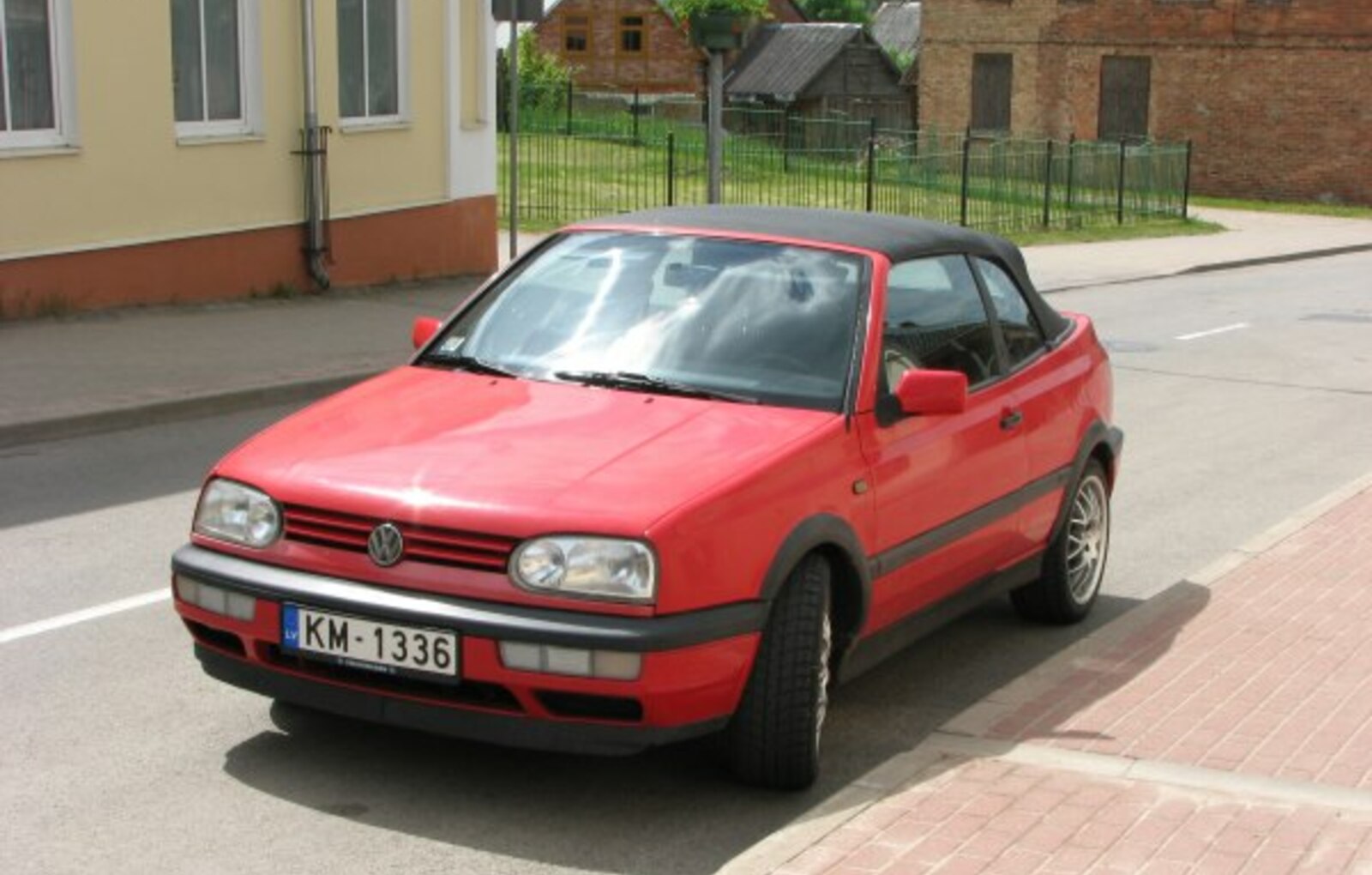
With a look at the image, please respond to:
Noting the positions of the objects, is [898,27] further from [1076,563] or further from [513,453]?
[513,453]

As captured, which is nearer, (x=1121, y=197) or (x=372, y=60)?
(x=372, y=60)

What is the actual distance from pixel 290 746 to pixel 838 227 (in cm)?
253

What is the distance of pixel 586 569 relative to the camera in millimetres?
5234

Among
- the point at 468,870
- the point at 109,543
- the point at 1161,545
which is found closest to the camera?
the point at 468,870

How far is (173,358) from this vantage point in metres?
14.2

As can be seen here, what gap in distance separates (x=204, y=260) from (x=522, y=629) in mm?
12723

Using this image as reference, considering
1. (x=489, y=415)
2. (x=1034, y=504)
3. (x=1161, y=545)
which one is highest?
(x=489, y=415)

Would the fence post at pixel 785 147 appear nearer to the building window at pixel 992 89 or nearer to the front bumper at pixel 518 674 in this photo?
the building window at pixel 992 89

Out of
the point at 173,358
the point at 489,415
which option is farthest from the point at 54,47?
the point at 489,415

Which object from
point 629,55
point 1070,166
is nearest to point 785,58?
point 629,55

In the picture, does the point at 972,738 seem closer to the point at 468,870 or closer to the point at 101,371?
the point at 468,870

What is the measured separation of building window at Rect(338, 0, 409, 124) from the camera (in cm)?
1917

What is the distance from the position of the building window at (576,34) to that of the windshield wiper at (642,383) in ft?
256

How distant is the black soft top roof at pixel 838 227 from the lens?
6887mm
